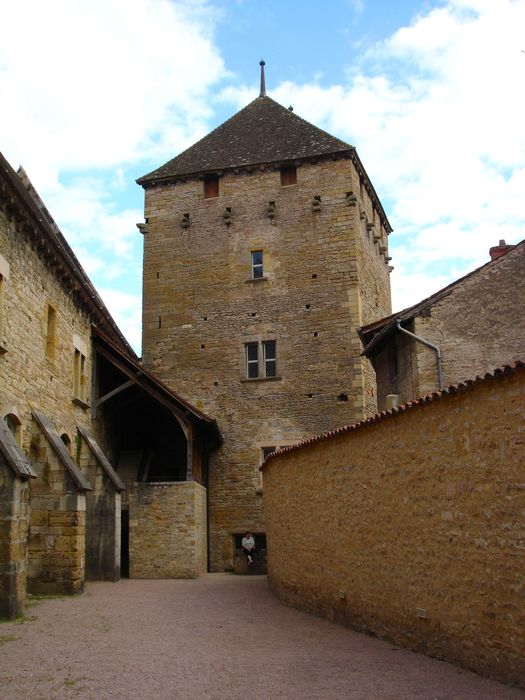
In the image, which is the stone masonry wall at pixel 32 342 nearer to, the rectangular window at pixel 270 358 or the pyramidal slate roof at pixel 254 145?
the rectangular window at pixel 270 358

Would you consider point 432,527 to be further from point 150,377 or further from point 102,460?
point 150,377

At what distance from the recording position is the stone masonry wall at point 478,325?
553 inches

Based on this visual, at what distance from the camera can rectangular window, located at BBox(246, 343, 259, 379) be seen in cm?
2172

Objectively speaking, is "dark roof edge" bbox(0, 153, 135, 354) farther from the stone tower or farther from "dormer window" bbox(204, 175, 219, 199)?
"dormer window" bbox(204, 175, 219, 199)

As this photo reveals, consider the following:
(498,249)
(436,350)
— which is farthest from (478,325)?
(498,249)

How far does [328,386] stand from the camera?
2086cm

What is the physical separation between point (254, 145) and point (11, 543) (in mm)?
17152

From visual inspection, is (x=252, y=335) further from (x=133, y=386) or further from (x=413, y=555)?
(x=413, y=555)

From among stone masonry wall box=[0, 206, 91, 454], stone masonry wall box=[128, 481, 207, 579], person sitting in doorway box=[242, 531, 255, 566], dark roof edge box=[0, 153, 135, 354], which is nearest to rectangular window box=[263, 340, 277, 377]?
dark roof edge box=[0, 153, 135, 354]

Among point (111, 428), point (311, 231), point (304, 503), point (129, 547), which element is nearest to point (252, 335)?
point (311, 231)

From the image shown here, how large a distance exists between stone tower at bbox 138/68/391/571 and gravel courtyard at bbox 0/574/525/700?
9.30m

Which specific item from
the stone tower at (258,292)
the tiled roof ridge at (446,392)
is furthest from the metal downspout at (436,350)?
the stone tower at (258,292)

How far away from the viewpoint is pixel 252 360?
2184cm

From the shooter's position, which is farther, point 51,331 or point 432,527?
point 51,331
